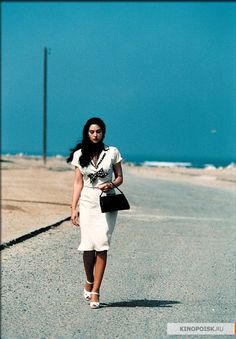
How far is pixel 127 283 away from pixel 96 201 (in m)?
1.77

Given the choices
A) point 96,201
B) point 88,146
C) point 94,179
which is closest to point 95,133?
point 88,146

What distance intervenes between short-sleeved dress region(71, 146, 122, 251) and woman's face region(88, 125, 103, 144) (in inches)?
5.1

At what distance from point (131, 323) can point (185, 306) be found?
0.90 m

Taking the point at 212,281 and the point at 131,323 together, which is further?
the point at 212,281

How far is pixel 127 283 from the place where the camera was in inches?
305

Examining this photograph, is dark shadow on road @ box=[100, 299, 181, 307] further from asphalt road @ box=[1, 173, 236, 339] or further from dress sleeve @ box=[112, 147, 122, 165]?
dress sleeve @ box=[112, 147, 122, 165]

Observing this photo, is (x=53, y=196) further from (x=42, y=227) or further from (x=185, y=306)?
(x=185, y=306)

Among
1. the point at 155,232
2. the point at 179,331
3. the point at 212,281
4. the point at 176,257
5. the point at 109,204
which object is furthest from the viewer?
the point at 155,232

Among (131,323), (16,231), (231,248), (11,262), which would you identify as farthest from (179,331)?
(16,231)

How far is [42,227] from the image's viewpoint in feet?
39.4

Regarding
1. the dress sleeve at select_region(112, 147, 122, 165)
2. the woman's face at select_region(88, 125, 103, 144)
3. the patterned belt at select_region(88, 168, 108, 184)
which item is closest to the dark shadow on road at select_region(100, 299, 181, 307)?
the patterned belt at select_region(88, 168, 108, 184)

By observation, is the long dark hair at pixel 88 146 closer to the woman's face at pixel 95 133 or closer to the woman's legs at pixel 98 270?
the woman's face at pixel 95 133

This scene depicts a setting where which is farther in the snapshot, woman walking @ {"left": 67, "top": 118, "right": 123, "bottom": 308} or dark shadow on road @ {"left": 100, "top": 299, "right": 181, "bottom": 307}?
dark shadow on road @ {"left": 100, "top": 299, "right": 181, "bottom": 307}

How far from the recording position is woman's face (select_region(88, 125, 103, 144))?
6.23 metres
